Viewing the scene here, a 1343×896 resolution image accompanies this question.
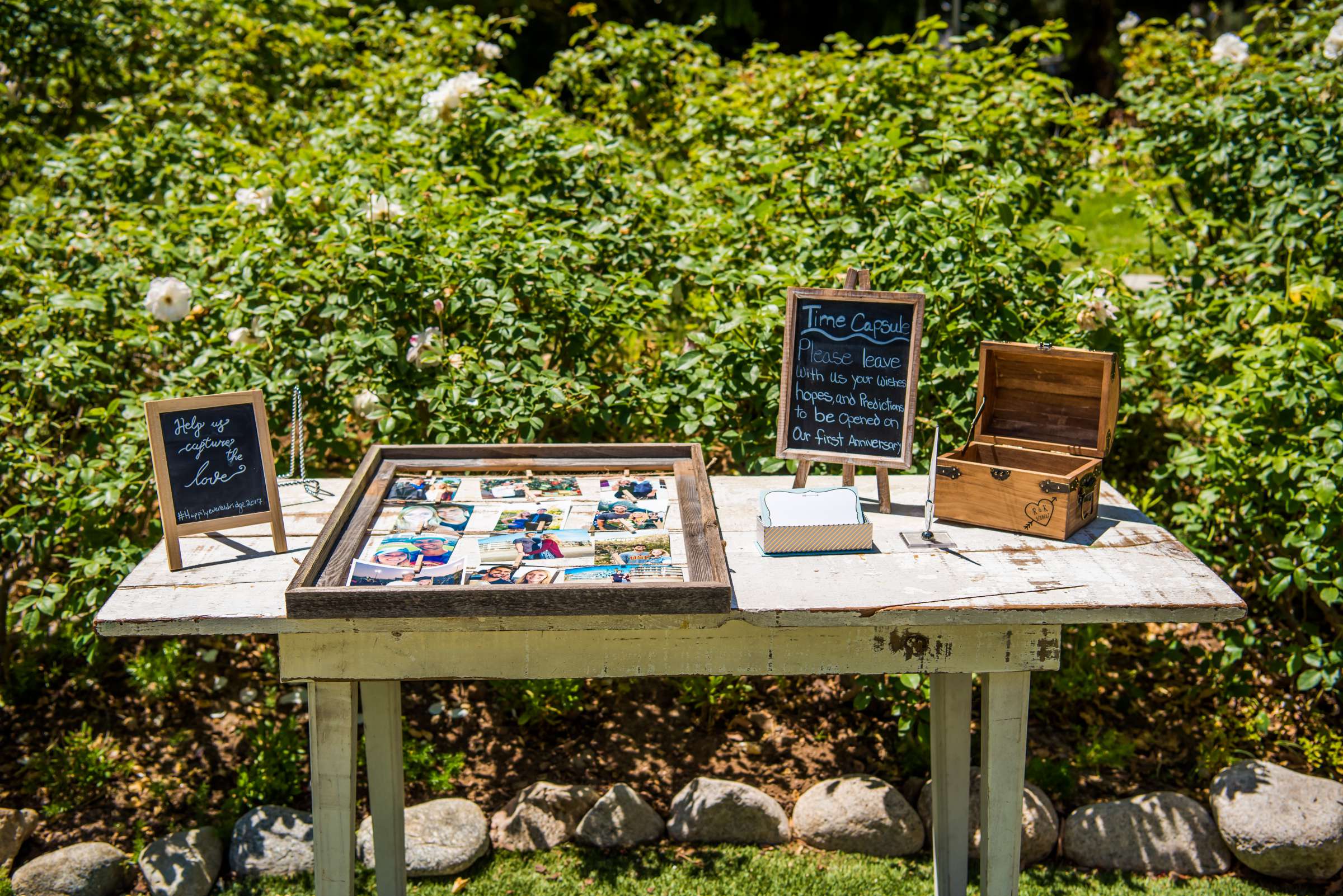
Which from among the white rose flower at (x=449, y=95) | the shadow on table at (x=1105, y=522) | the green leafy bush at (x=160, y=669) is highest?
the white rose flower at (x=449, y=95)

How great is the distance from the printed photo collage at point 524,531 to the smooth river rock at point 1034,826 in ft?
4.64

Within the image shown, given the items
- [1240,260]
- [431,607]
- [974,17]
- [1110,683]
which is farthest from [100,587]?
[974,17]

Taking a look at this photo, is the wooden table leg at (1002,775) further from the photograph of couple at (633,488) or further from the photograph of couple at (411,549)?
the photograph of couple at (411,549)

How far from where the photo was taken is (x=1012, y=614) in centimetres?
191

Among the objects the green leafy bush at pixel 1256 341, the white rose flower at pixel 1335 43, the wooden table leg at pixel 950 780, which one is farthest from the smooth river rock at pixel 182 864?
the white rose flower at pixel 1335 43

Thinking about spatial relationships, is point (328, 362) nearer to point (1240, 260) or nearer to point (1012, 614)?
point (1012, 614)

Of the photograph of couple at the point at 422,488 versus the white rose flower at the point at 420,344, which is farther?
the white rose flower at the point at 420,344

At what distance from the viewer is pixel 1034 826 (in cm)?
309

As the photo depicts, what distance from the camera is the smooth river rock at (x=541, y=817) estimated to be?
3146 mm

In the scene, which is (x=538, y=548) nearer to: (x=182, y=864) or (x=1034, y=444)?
(x=1034, y=444)

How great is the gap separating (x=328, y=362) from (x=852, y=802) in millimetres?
2061

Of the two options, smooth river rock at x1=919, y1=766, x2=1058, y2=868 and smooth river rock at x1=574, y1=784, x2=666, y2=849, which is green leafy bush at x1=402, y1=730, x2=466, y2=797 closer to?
smooth river rock at x1=574, y1=784, x2=666, y2=849

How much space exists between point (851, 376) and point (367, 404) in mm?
1437

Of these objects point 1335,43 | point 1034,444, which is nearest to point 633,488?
point 1034,444
